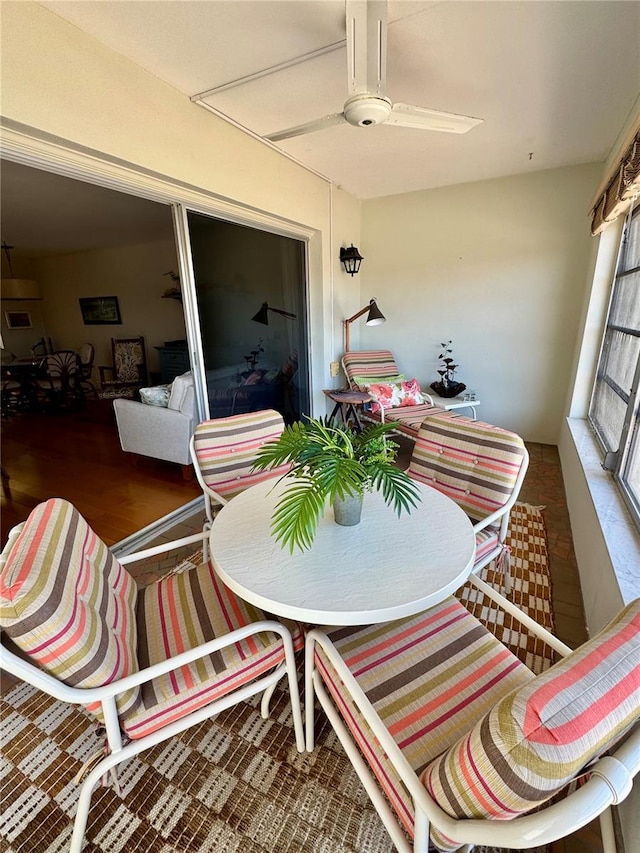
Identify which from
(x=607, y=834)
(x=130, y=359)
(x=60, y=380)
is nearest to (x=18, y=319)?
(x=60, y=380)

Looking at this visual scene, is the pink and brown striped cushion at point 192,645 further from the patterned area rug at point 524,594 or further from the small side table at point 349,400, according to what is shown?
the small side table at point 349,400

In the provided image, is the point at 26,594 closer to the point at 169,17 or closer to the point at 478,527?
the point at 478,527

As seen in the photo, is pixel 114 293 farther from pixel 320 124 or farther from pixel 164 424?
pixel 320 124

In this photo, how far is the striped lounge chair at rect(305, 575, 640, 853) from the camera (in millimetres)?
497

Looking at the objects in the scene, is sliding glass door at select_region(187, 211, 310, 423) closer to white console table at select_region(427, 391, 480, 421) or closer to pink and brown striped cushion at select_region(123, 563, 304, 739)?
white console table at select_region(427, 391, 480, 421)

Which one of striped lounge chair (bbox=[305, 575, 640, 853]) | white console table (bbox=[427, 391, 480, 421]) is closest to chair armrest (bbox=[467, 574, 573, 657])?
striped lounge chair (bbox=[305, 575, 640, 853])

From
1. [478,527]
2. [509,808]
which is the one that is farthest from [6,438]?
[509,808]

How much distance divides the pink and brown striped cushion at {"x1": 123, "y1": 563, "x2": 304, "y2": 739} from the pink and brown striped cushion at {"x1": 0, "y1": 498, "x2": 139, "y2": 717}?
0.21 ft

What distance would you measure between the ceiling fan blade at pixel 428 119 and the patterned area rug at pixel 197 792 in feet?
8.03

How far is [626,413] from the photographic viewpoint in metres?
1.92

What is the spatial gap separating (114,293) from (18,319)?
2.02 meters

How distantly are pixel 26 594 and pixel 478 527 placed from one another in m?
1.36

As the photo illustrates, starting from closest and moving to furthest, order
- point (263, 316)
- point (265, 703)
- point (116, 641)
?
point (116, 641) → point (265, 703) → point (263, 316)

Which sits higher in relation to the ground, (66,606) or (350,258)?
(350,258)
